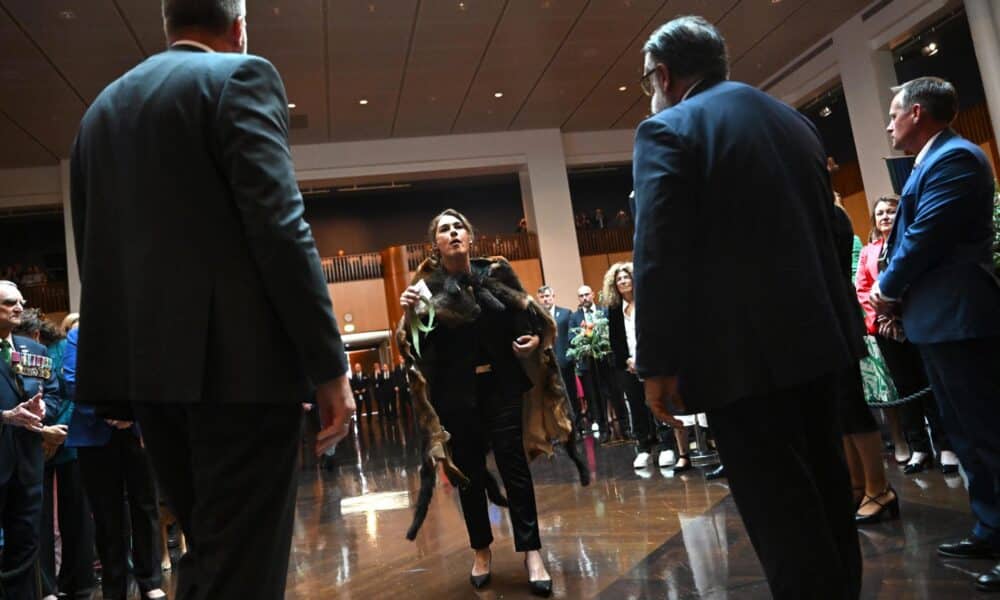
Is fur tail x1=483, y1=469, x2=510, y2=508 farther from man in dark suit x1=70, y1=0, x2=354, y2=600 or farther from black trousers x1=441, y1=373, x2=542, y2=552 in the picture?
man in dark suit x1=70, y1=0, x2=354, y2=600

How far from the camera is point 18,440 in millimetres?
3174

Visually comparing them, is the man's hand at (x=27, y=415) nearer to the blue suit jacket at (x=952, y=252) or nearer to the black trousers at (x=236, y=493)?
the black trousers at (x=236, y=493)

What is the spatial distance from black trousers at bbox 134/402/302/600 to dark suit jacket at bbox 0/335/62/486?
2.23 metres

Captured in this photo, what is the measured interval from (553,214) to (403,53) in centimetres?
542

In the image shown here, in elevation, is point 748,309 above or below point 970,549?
above

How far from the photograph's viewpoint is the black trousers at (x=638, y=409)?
19.3 feet

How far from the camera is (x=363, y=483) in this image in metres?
6.82

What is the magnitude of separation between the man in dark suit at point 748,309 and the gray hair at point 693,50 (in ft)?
0.48

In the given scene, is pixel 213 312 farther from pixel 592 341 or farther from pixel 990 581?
pixel 592 341

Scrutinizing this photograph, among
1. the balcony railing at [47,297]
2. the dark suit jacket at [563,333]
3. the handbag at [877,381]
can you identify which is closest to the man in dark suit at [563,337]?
the dark suit jacket at [563,333]

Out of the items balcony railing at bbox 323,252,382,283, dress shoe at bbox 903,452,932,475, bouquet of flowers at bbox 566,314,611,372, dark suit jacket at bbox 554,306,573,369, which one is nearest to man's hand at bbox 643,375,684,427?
dress shoe at bbox 903,452,932,475

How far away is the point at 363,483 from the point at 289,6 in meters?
5.81

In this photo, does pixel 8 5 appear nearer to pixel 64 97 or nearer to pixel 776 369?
pixel 64 97

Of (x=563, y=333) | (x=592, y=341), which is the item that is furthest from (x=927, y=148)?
(x=563, y=333)
